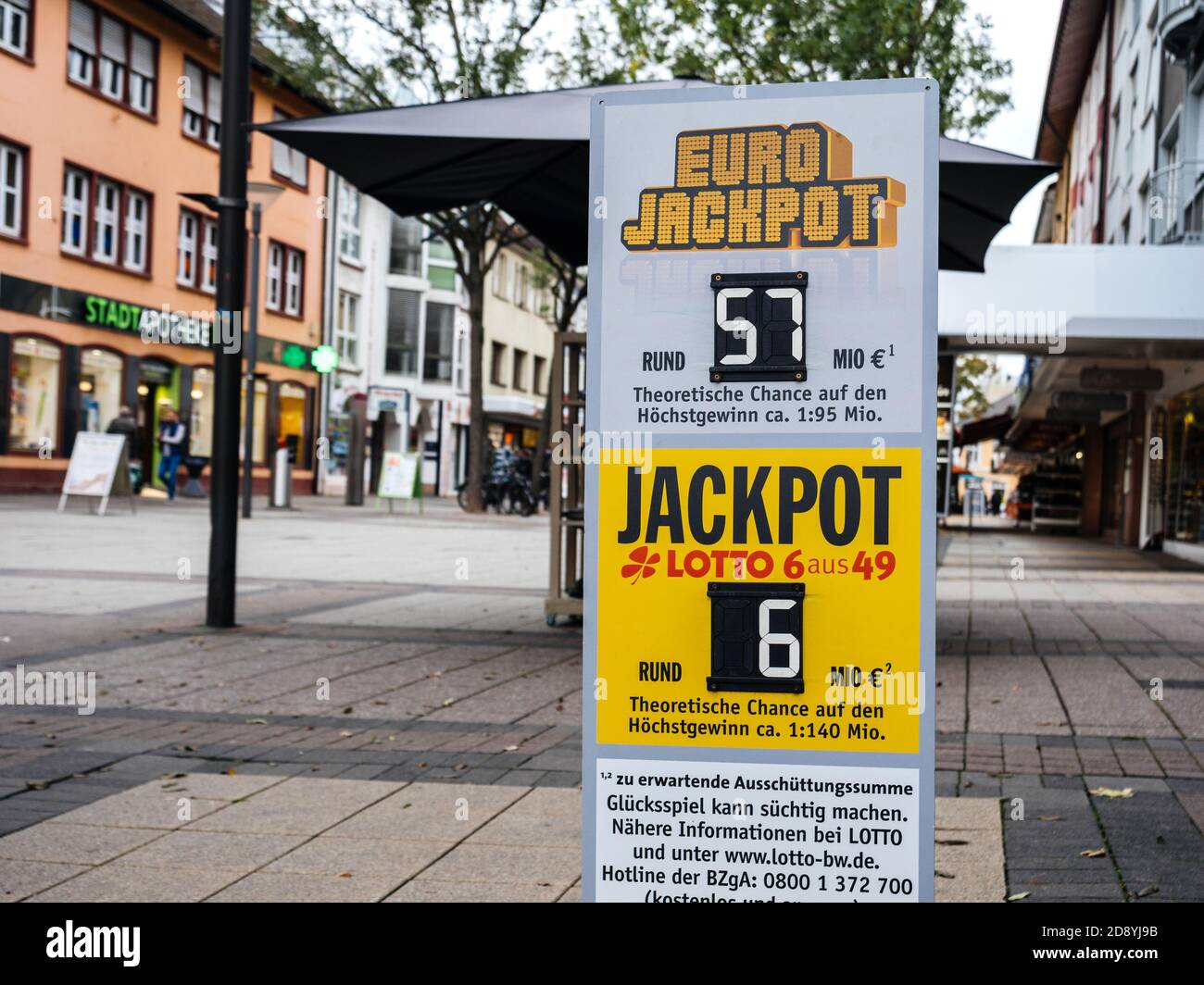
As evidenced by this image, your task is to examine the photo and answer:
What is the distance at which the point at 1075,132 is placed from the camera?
40.0m

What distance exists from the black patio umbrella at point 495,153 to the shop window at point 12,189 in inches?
831

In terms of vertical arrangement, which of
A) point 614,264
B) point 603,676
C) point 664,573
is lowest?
point 603,676

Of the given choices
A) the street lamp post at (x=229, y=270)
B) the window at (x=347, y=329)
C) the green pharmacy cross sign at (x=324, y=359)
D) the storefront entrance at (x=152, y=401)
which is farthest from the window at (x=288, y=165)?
the street lamp post at (x=229, y=270)

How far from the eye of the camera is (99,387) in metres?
30.7

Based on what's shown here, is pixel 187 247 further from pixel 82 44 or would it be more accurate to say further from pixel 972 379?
pixel 972 379

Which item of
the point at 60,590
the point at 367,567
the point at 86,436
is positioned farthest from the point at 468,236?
the point at 60,590

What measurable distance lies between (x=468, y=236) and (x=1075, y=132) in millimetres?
19796

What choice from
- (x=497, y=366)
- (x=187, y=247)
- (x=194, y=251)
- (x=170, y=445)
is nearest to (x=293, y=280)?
(x=194, y=251)

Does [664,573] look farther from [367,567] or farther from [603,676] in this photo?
[367,567]

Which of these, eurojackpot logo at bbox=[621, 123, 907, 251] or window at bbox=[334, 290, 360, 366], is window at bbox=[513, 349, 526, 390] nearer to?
window at bbox=[334, 290, 360, 366]

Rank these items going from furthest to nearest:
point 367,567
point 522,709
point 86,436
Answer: point 86,436, point 367,567, point 522,709

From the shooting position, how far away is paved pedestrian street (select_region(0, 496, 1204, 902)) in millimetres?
3885

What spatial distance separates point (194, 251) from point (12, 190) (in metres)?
6.82

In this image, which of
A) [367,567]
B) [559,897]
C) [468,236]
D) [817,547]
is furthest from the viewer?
[468,236]
